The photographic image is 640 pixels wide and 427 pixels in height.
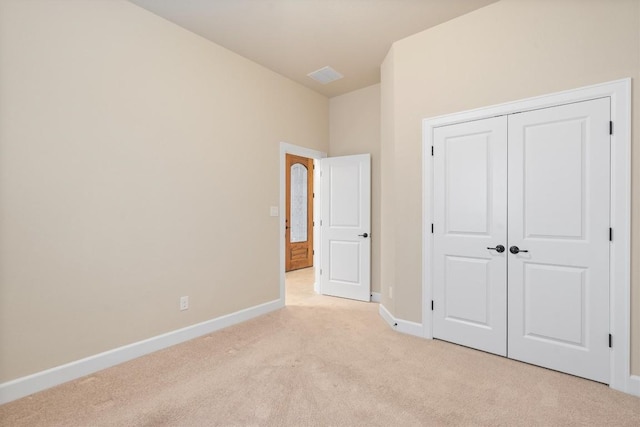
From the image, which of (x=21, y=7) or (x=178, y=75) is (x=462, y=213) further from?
(x=21, y=7)

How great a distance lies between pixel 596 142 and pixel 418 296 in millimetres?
1907

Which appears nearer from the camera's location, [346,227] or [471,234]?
[471,234]

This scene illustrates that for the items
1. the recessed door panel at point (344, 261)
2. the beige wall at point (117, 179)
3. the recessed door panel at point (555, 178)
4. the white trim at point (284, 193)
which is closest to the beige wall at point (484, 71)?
the recessed door panel at point (555, 178)

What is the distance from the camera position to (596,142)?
2252 mm

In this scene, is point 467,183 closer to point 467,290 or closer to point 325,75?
A: point 467,290

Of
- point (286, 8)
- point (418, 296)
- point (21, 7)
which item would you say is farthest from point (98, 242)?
point (418, 296)

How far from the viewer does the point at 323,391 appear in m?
2.13

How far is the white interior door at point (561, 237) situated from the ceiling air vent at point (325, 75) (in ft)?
7.29

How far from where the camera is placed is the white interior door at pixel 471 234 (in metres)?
A: 2.69

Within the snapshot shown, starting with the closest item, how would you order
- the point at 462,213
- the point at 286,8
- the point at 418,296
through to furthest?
the point at 286,8 → the point at 462,213 → the point at 418,296

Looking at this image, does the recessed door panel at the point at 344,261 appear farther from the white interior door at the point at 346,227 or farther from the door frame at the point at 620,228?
the door frame at the point at 620,228

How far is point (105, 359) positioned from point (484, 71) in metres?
3.99

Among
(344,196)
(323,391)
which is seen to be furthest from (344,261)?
(323,391)

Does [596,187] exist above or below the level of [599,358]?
above
